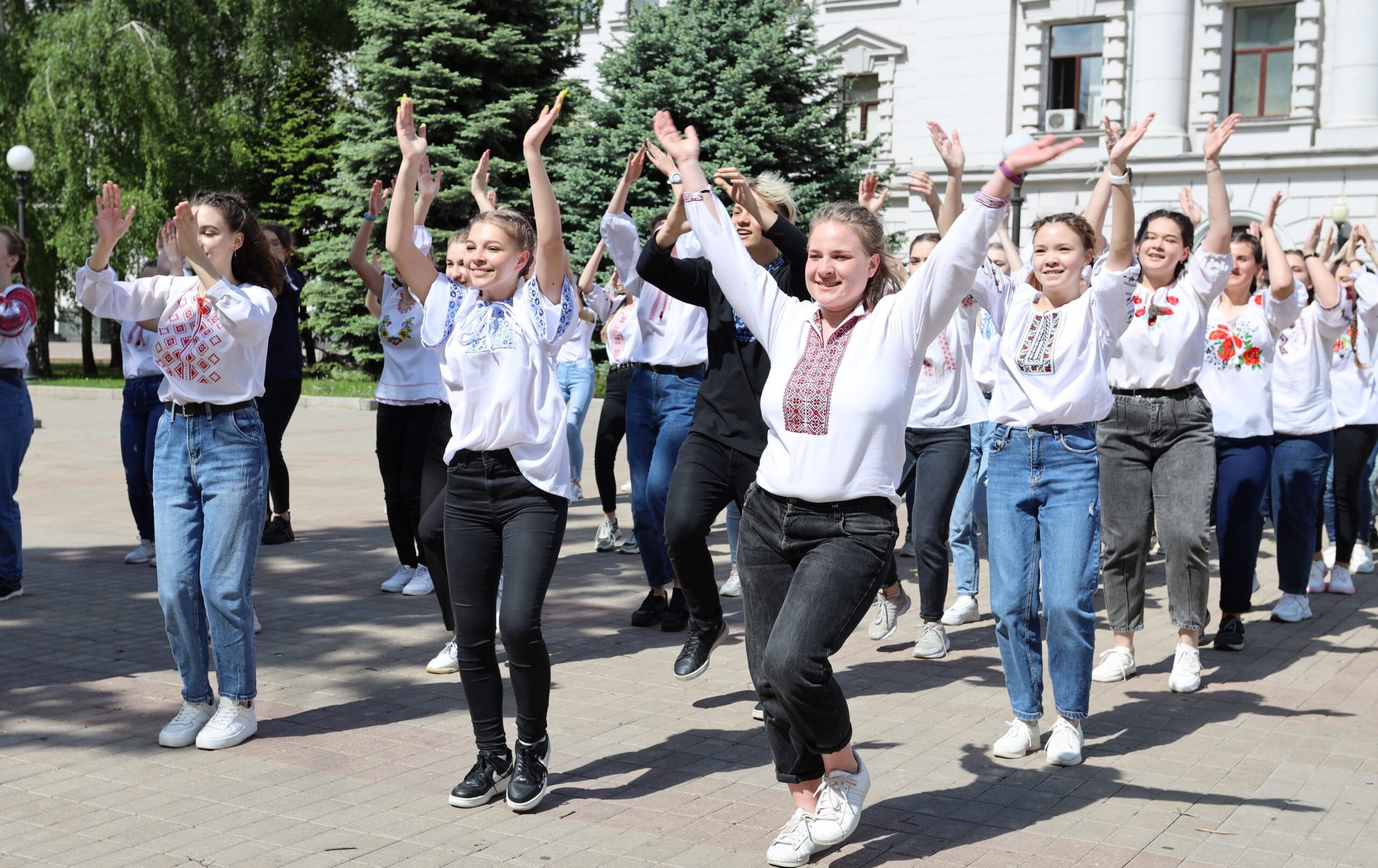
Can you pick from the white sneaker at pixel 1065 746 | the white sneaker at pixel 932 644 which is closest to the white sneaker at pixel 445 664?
the white sneaker at pixel 932 644

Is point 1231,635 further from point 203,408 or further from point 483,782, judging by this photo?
point 203,408

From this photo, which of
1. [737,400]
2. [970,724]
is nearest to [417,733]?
[737,400]

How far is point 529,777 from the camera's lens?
4.54m

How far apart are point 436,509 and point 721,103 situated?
2018 centimetres

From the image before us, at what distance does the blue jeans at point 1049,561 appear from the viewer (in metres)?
5.16

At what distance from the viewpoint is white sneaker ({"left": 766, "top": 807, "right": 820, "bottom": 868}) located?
4.07 metres

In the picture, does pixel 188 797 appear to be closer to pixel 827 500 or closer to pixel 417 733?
pixel 417 733

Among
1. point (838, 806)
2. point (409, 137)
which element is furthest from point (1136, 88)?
point (838, 806)

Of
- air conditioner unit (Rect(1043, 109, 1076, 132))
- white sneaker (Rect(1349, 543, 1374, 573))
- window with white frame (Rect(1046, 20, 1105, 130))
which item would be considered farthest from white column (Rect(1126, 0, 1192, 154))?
white sneaker (Rect(1349, 543, 1374, 573))

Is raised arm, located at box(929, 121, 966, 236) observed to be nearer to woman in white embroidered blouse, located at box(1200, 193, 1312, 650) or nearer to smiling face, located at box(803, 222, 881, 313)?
smiling face, located at box(803, 222, 881, 313)

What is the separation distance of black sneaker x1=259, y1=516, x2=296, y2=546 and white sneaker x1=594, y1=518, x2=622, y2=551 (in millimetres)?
2234

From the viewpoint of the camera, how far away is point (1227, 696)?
20.5 feet

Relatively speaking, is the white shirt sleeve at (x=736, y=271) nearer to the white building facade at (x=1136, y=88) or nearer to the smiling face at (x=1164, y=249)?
the smiling face at (x=1164, y=249)

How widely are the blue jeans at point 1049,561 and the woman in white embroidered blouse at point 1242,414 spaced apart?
2259 millimetres
